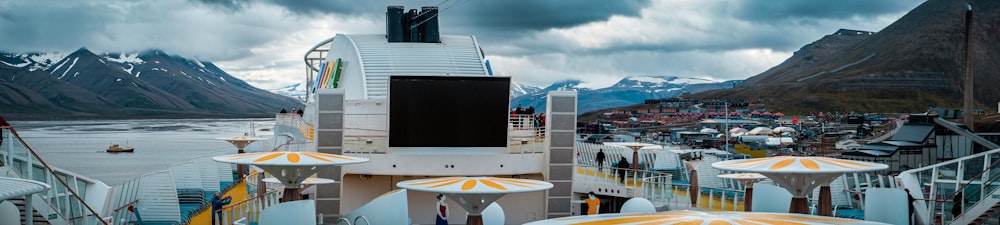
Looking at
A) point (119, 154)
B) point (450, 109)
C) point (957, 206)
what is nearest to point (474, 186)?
point (450, 109)

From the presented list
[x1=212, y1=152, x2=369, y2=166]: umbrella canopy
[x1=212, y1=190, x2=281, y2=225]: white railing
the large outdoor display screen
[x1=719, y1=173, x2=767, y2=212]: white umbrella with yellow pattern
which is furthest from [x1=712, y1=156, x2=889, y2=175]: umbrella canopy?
[x1=212, y1=190, x2=281, y2=225]: white railing

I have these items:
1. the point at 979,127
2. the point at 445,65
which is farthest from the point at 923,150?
the point at 979,127

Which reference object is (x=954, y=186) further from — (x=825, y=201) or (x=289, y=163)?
(x=289, y=163)

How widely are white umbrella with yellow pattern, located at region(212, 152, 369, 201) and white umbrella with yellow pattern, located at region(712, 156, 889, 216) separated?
6541 mm

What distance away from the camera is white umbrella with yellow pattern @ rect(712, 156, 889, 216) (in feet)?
49.7

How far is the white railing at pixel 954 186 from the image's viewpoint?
57.8 feet

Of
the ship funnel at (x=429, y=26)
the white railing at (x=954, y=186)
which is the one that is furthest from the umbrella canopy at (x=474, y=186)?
the ship funnel at (x=429, y=26)

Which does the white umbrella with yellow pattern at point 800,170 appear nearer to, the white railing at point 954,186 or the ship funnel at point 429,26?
the white railing at point 954,186

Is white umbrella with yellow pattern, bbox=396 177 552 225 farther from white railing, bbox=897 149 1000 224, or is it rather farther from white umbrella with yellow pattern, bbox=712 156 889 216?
white railing, bbox=897 149 1000 224

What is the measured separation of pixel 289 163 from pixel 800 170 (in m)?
7.87

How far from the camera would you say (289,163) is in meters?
15.3

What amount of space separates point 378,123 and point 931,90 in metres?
115

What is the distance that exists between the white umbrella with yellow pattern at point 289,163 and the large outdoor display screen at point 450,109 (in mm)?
6253

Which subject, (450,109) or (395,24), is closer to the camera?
(450,109)
